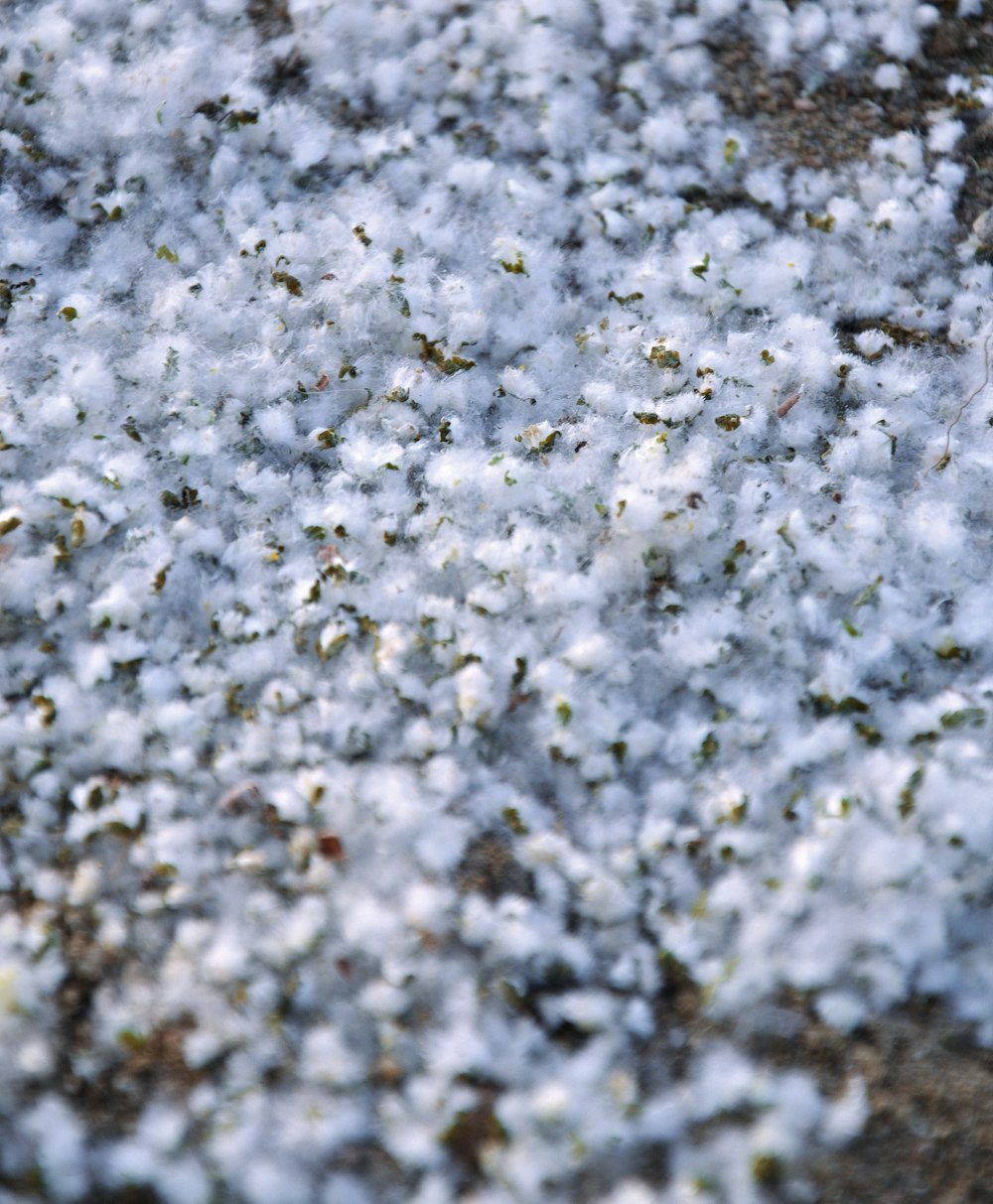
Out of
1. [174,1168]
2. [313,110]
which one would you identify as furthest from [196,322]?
[174,1168]

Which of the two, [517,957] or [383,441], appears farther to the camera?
[383,441]

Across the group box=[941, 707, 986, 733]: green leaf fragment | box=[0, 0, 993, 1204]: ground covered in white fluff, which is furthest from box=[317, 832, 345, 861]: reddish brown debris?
box=[941, 707, 986, 733]: green leaf fragment

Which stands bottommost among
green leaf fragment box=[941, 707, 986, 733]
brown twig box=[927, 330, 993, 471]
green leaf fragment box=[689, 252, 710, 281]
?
green leaf fragment box=[941, 707, 986, 733]

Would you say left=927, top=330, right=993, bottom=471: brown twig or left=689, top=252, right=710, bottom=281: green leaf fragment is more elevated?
left=689, top=252, right=710, bottom=281: green leaf fragment

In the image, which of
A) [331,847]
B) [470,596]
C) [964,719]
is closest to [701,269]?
[470,596]

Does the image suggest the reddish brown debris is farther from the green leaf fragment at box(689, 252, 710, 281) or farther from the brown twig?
the green leaf fragment at box(689, 252, 710, 281)

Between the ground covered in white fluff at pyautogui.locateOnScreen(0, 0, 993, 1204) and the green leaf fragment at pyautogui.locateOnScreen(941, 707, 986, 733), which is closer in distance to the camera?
the ground covered in white fluff at pyautogui.locateOnScreen(0, 0, 993, 1204)

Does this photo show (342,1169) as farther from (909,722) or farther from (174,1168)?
(909,722)

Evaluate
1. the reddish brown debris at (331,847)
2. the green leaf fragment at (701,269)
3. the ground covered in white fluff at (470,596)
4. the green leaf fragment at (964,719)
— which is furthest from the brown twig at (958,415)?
the reddish brown debris at (331,847)

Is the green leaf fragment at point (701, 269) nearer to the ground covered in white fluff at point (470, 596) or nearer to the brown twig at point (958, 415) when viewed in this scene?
the ground covered in white fluff at point (470, 596)
